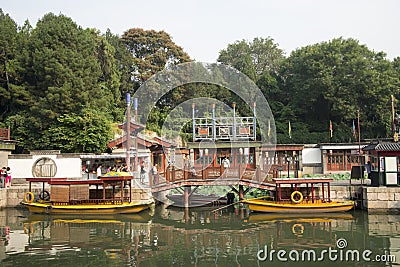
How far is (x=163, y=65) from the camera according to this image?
1545 inches

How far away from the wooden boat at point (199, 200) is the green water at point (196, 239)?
7.14 feet

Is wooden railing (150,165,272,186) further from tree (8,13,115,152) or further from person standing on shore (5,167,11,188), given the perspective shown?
tree (8,13,115,152)

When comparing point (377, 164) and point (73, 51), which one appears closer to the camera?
point (377, 164)

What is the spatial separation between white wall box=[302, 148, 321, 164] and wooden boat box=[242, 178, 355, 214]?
11.0 meters

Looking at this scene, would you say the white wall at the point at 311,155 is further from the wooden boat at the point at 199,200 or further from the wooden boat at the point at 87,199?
the wooden boat at the point at 87,199

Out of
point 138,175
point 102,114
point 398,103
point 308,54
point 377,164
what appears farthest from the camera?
point 308,54

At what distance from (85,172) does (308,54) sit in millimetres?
24117

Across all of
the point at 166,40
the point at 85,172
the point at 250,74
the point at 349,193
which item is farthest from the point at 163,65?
the point at 349,193

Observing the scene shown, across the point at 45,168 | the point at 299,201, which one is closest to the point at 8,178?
the point at 45,168

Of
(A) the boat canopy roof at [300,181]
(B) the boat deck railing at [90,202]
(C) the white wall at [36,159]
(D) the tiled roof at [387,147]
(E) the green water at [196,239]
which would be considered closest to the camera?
(E) the green water at [196,239]

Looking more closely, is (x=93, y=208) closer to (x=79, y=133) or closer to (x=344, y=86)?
(x=79, y=133)

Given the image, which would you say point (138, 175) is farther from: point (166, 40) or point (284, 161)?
point (166, 40)

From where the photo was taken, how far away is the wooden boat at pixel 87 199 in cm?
1923

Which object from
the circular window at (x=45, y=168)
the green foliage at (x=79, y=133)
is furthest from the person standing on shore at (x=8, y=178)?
the green foliage at (x=79, y=133)
